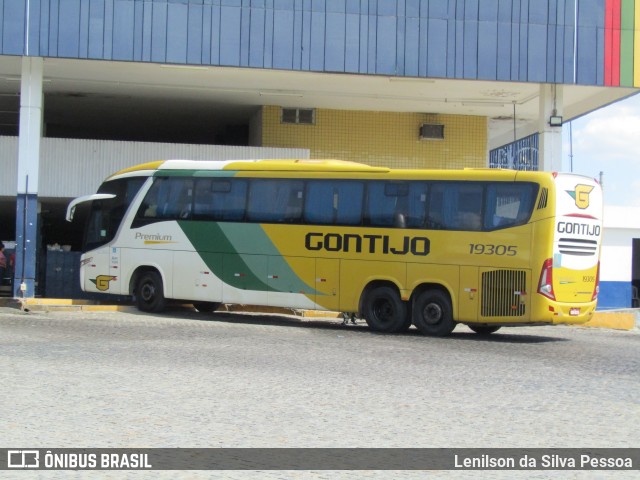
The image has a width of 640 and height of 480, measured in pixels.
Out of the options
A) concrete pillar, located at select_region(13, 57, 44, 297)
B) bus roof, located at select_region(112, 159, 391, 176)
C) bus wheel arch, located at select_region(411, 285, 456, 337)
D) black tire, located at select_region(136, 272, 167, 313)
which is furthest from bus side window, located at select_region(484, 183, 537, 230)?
concrete pillar, located at select_region(13, 57, 44, 297)

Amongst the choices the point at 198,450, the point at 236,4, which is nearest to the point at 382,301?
the point at 236,4

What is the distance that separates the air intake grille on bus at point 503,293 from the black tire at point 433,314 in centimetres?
77

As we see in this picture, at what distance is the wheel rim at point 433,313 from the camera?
1889 centimetres

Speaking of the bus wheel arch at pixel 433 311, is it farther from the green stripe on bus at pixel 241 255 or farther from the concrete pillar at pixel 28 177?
the concrete pillar at pixel 28 177

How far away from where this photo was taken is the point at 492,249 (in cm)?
1820

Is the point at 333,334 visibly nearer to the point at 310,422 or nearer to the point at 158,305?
the point at 158,305

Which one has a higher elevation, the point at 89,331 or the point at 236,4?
the point at 236,4

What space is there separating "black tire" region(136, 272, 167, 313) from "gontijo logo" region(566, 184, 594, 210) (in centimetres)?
959

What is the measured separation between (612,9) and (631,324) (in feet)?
26.9

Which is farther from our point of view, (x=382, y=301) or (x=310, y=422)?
(x=382, y=301)

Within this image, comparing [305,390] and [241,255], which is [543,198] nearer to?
[241,255]

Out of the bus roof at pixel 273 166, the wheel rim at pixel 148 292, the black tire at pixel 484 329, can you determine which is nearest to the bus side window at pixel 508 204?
the bus roof at pixel 273 166

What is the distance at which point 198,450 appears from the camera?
7859 millimetres

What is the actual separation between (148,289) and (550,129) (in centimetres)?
1147
